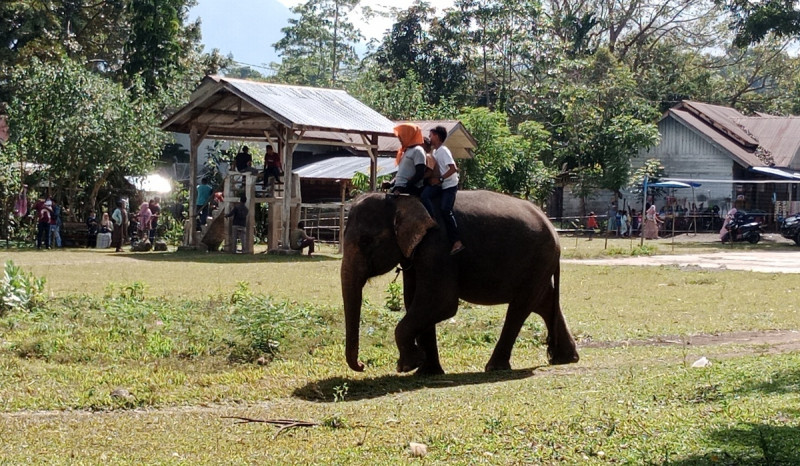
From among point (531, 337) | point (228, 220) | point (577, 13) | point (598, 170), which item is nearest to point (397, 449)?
point (531, 337)

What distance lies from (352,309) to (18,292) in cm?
567

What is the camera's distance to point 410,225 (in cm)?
1084

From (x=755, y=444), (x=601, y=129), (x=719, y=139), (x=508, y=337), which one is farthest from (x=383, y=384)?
(x=719, y=139)

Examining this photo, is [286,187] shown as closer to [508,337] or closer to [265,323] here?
[265,323]

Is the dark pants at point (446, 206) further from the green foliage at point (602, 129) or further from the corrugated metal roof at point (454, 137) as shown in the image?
the green foliage at point (602, 129)

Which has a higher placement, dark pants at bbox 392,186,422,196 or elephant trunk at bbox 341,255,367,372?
dark pants at bbox 392,186,422,196

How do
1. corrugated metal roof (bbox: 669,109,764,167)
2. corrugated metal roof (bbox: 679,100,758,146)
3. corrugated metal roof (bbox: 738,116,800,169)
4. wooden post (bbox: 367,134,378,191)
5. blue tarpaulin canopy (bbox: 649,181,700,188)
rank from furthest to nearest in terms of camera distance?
corrugated metal roof (bbox: 679,100,758,146) < corrugated metal roof (bbox: 738,116,800,169) < corrugated metal roof (bbox: 669,109,764,167) < blue tarpaulin canopy (bbox: 649,181,700,188) < wooden post (bbox: 367,134,378,191)

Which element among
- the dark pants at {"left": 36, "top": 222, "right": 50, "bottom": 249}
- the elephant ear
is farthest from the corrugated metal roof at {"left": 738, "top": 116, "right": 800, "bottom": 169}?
A: the elephant ear

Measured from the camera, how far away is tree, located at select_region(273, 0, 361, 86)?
8057 centimetres

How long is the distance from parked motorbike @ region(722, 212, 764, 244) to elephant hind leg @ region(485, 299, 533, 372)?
103ft

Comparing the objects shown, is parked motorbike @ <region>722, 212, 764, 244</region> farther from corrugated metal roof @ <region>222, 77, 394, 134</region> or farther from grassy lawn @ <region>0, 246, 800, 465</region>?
grassy lawn @ <region>0, 246, 800, 465</region>

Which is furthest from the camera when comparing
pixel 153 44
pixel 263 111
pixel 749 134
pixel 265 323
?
pixel 749 134

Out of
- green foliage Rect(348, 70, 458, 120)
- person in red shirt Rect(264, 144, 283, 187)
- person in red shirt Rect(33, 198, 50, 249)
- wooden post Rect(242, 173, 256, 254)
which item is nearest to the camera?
wooden post Rect(242, 173, 256, 254)

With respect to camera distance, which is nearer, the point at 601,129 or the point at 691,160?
the point at 601,129
